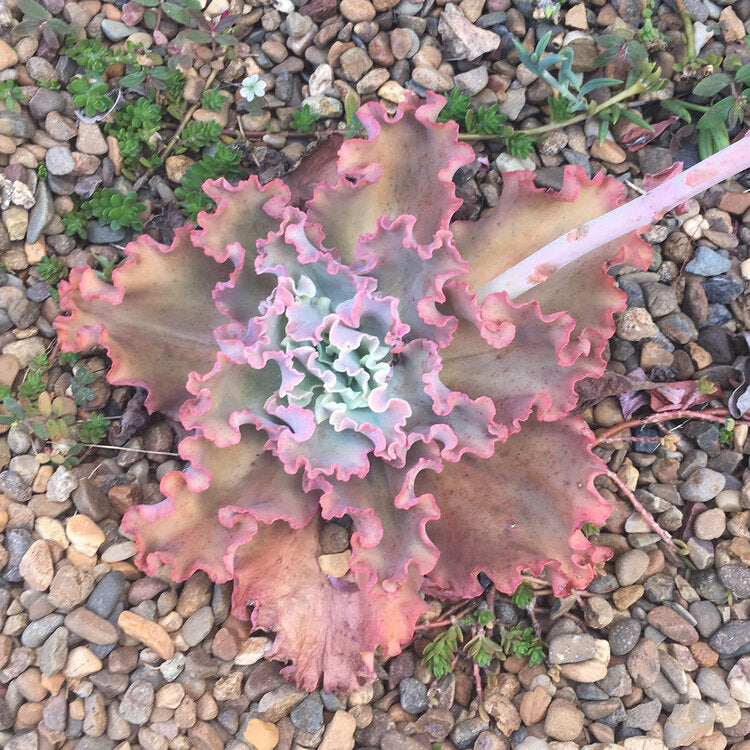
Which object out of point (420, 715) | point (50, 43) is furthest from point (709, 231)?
point (50, 43)

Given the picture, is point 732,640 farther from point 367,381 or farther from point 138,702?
point 138,702

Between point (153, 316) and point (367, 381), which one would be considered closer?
point (367, 381)

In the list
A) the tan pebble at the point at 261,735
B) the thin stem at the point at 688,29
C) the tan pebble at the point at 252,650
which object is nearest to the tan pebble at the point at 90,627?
the tan pebble at the point at 252,650

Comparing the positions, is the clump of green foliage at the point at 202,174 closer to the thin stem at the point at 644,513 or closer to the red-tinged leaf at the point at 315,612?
the red-tinged leaf at the point at 315,612

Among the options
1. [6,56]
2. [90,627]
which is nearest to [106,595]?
[90,627]

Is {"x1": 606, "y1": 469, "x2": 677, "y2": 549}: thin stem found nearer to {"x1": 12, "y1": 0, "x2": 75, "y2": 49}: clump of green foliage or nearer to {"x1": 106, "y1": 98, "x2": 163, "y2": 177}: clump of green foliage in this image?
{"x1": 106, "y1": 98, "x2": 163, "y2": 177}: clump of green foliage

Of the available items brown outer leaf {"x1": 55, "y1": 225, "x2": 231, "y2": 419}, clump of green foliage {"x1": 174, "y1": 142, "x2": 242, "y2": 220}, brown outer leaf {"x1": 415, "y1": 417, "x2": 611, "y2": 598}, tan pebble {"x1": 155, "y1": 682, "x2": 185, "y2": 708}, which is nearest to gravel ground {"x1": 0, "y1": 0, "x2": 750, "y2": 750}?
tan pebble {"x1": 155, "y1": 682, "x2": 185, "y2": 708}

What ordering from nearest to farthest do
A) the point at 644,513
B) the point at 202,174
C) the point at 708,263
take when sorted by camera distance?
the point at 644,513, the point at 202,174, the point at 708,263
